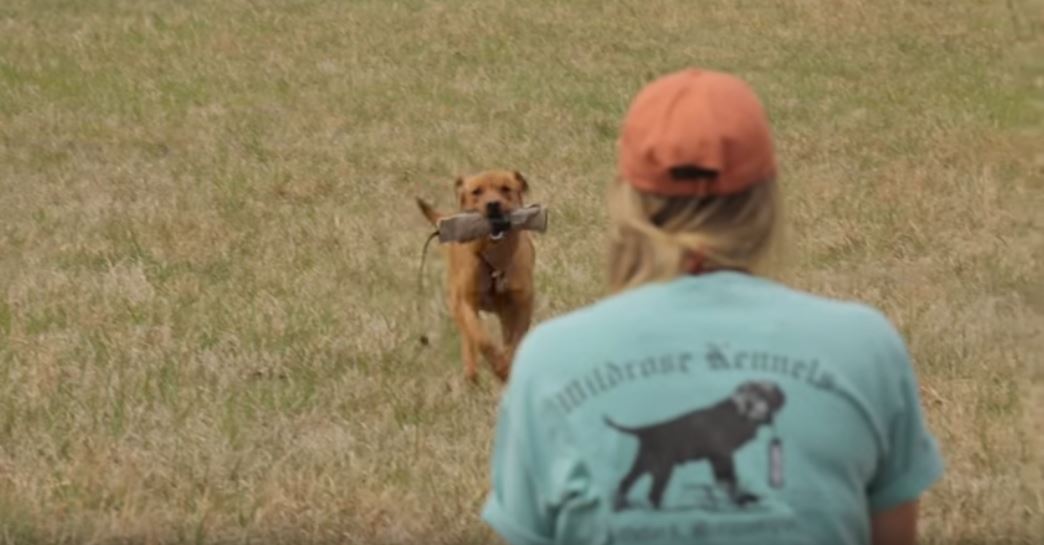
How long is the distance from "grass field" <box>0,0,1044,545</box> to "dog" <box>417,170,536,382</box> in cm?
19

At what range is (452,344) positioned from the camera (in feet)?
25.1

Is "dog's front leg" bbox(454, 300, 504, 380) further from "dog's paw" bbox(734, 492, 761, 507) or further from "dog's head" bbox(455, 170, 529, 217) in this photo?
"dog's paw" bbox(734, 492, 761, 507)

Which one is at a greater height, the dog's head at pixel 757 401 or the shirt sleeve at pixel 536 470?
the dog's head at pixel 757 401

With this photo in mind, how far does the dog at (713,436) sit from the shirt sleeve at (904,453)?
25cm

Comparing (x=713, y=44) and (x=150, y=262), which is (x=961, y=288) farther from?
(x=713, y=44)

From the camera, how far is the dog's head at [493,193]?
7.54 meters

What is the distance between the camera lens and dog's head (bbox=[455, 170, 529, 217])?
754cm

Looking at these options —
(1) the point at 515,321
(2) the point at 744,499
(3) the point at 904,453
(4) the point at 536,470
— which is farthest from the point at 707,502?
(1) the point at 515,321

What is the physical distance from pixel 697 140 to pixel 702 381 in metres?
0.30

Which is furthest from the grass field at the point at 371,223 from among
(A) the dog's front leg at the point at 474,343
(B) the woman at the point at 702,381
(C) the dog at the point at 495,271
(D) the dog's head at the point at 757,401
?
(D) the dog's head at the point at 757,401

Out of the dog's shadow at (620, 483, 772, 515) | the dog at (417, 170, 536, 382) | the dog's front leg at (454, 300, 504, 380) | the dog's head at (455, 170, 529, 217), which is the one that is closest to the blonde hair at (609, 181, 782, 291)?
the dog's shadow at (620, 483, 772, 515)

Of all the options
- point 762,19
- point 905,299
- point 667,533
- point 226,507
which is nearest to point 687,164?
point 667,533

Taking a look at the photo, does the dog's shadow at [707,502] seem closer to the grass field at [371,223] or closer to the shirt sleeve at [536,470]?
the shirt sleeve at [536,470]

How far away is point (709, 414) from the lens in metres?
2.41
